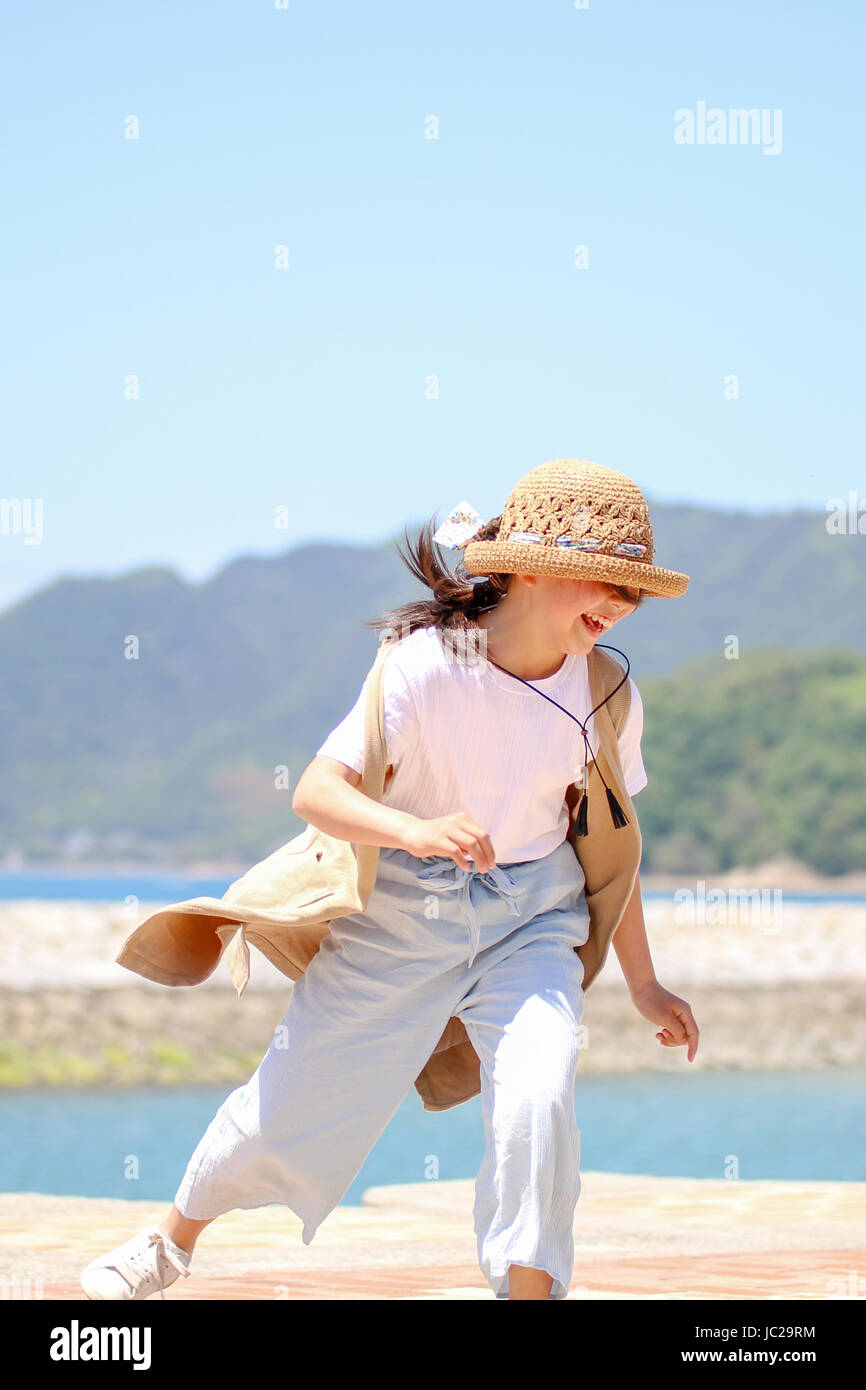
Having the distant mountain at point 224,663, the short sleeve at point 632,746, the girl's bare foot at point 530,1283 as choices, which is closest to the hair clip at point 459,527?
the short sleeve at point 632,746

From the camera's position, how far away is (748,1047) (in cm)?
Result: 1484

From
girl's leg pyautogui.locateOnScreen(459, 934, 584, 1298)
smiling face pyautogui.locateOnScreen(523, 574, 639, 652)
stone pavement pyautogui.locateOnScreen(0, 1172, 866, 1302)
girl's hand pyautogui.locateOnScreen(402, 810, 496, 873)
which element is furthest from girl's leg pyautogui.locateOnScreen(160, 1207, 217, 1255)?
smiling face pyautogui.locateOnScreen(523, 574, 639, 652)

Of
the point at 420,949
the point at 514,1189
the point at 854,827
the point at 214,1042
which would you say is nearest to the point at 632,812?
the point at 420,949

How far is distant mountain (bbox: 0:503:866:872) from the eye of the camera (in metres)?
148

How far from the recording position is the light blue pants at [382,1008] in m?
3.07

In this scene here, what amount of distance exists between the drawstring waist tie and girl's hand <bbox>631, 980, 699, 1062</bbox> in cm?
36

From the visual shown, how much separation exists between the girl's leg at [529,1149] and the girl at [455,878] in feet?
0.05

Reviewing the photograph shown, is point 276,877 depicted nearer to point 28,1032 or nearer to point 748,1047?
point 28,1032

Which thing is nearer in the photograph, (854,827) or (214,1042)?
(214,1042)

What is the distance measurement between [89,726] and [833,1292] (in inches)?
6446

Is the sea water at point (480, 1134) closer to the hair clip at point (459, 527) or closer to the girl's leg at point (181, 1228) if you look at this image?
the girl's leg at point (181, 1228)

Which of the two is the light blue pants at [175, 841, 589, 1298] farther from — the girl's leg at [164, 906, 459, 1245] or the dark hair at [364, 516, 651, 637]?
the dark hair at [364, 516, 651, 637]

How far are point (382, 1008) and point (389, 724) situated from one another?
1.64 feet

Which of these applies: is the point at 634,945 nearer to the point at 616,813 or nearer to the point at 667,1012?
the point at 667,1012
